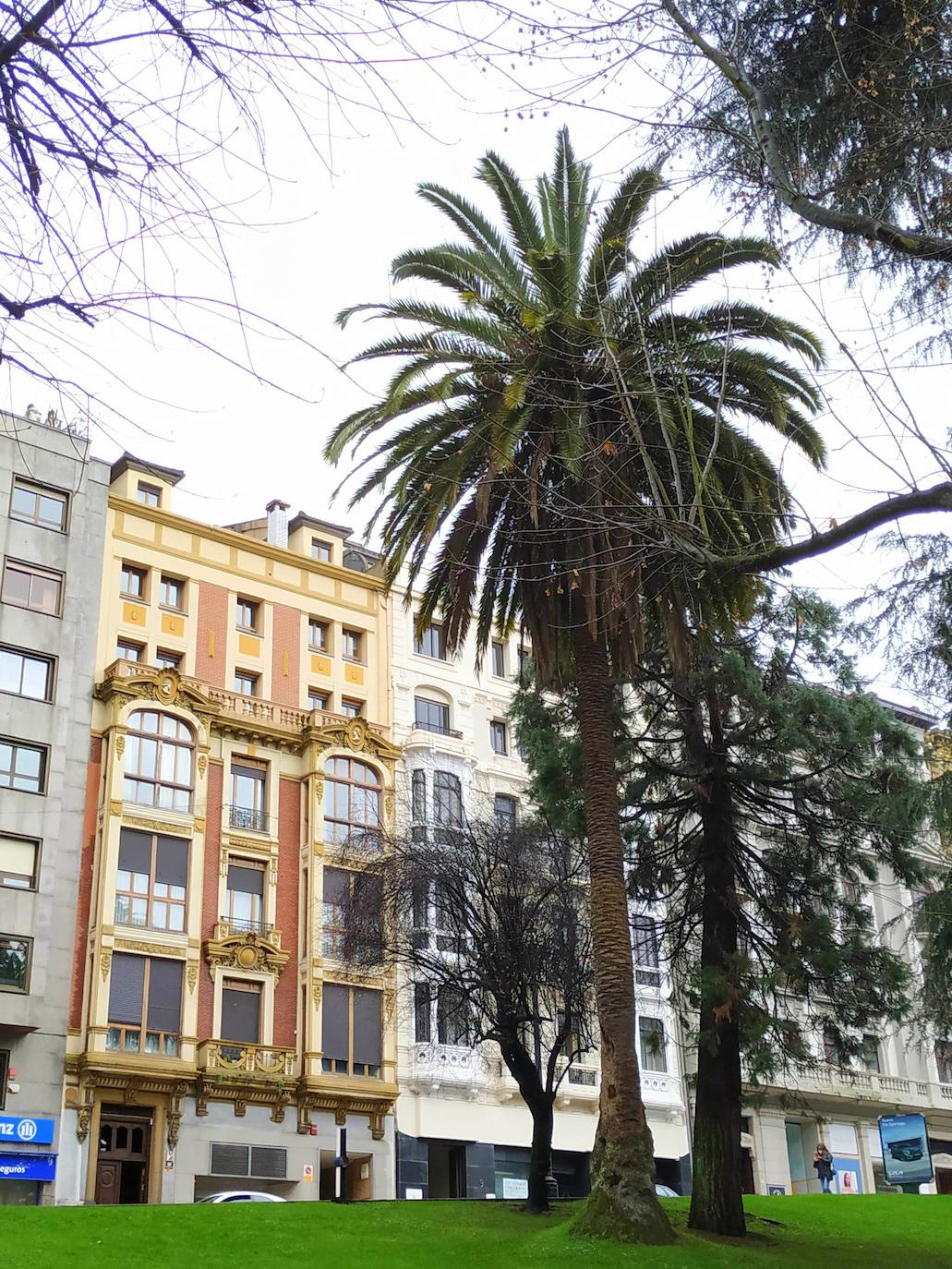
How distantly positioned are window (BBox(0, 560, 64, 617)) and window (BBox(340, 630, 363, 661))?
10.6 metres

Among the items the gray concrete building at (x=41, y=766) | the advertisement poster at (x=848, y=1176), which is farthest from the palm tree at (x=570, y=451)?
the advertisement poster at (x=848, y=1176)

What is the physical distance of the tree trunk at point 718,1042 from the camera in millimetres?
23812

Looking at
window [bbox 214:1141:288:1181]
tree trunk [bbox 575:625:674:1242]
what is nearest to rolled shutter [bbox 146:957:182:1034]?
window [bbox 214:1141:288:1181]

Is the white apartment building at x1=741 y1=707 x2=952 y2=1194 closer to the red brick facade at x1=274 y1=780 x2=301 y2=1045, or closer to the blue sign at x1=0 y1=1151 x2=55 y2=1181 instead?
the red brick facade at x1=274 y1=780 x2=301 y2=1045

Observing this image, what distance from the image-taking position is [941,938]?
69.0 feet

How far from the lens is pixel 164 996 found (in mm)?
39875

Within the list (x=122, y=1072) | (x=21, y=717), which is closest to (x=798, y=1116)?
(x=122, y=1072)

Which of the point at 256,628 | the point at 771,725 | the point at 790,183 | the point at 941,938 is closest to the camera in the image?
the point at 790,183

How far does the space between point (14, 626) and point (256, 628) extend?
29.0 ft

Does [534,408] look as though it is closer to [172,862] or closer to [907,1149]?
[907,1149]

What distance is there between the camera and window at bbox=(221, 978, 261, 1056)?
1626 inches

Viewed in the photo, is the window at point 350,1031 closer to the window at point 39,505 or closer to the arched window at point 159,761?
the arched window at point 159,761

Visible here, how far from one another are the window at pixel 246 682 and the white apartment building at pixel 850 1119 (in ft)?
71.2

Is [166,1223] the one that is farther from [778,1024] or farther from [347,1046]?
[347,1046]
